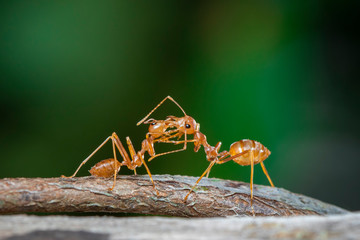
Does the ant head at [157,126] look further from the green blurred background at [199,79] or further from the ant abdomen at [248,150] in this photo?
the green blurred background at [199,79]

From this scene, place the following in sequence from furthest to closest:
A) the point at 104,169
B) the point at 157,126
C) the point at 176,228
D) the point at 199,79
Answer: the point at 199,79, the point at 157,126, the point at 104,169, the point at 176,228

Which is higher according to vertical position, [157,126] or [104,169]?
[157,126]

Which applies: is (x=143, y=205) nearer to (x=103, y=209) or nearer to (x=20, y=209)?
(x=103, y=209)

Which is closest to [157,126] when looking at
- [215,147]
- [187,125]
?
[187,125]

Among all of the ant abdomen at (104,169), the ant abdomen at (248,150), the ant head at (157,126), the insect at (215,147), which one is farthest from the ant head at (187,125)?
the ant abdomen at (104,169)

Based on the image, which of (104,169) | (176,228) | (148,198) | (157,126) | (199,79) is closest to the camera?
(176,228)

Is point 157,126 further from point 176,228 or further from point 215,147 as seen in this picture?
point 176,228

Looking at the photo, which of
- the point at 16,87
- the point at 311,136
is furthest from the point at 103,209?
the point at 311,136
